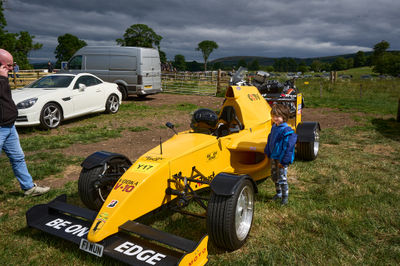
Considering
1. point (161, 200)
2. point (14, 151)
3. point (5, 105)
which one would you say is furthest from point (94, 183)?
point (5, 105)

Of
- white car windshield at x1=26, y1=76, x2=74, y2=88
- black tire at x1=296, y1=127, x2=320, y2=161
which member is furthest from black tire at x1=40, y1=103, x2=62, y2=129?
black tire at x1=296, y1=127, x2=320, y2=161

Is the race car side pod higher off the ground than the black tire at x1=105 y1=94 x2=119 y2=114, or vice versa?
the black tire at x1=105 y1=94 x2=119 y2=114

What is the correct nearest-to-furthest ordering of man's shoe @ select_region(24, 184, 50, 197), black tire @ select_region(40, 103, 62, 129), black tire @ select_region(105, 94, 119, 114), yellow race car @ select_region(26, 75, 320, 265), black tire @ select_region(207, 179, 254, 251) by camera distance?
yellow race car @ select_region(26, 75, 320, 265)
black tire @ select_region(207, 179, 254, 251)
man's shoe @ select_region(24, 184, 50, 197)
black tire @ select_region(40, 103, 62, 129)
black tire @ select_region(105, 94, 119, 114)

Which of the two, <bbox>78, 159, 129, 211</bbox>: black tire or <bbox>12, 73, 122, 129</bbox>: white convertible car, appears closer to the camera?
<bbox>78, 159, 129, 211</bbox>: black tire

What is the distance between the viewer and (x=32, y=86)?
10.8m

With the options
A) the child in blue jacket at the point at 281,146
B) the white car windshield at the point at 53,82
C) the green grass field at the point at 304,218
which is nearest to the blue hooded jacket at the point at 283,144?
the child in blue jacket at the point at 281,146

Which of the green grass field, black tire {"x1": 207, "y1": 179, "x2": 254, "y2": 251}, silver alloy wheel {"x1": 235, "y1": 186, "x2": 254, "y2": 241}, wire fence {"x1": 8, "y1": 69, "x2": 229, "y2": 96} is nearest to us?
black tire {"x1": 207, "y1": 179, "x2": 254, "y2": 251}

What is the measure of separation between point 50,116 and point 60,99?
698 millimetres

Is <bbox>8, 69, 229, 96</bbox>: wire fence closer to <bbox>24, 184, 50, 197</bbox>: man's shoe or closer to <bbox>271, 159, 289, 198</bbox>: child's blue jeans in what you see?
<bbox>271, 159, 289, 198</bbox>: child's blue jeans

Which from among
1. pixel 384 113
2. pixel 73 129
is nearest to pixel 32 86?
pixel 73 129

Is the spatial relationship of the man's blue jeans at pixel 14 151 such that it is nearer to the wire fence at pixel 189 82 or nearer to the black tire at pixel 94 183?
the black tire at pixel 94 183

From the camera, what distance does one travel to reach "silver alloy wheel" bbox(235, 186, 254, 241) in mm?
3613

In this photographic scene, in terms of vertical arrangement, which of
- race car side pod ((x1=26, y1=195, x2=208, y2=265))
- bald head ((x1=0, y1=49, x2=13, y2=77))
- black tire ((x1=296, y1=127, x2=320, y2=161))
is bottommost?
race car side pod ((x1=26, y1=195, x2=208, y2=265))

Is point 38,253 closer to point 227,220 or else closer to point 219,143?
point 227,220
